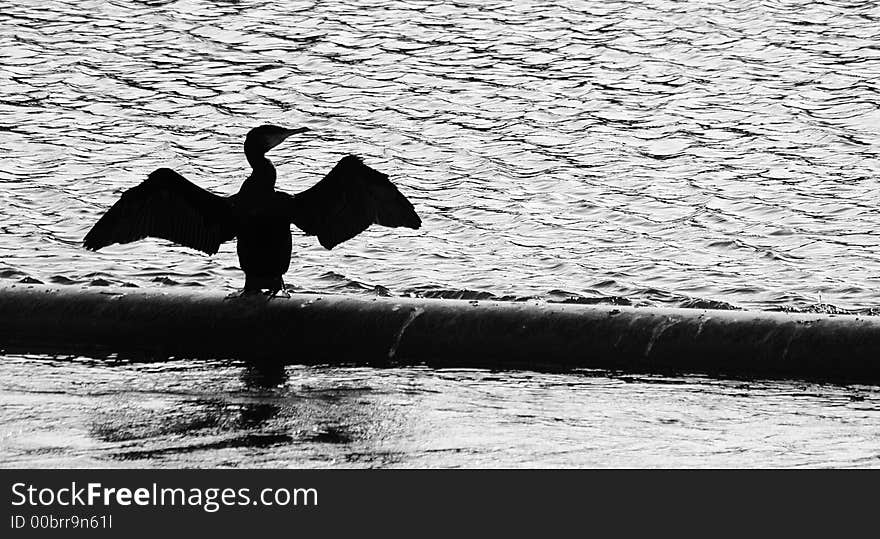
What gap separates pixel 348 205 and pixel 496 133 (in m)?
6.25

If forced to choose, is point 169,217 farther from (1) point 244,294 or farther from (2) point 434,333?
(2) point 434,333

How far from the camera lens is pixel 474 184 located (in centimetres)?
1195

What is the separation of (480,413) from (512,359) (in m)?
0.84

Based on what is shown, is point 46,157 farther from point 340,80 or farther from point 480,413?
point 480,413

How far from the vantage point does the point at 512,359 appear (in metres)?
7.04

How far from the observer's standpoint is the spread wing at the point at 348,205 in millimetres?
7246

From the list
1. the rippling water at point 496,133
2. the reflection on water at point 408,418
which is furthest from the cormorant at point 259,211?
the rippling water at point 496,133

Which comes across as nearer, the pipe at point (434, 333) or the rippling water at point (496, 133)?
the pipe at point (434, 333)

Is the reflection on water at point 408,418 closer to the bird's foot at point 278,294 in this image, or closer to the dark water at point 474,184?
the dark water at point 474,184

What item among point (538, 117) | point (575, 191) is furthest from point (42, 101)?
point (575, 191)

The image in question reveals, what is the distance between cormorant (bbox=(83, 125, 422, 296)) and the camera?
23.8 ft

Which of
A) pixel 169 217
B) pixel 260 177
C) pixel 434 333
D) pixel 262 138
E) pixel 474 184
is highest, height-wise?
pixel 262 138

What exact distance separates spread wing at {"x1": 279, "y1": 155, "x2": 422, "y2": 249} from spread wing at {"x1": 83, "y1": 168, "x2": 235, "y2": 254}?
12.9 inches

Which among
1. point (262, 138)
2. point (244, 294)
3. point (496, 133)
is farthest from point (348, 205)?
point (496, 133)
